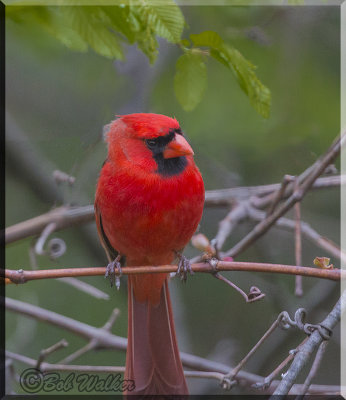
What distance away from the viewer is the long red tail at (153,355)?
65.8 inches

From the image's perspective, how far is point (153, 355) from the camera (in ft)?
5.71

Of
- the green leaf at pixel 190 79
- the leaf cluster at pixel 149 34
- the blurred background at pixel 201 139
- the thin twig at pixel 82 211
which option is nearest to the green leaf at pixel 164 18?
the leaf cluster at pixel 149 34

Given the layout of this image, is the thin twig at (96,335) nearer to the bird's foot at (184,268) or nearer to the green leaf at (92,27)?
the bird's foot at (184,268)

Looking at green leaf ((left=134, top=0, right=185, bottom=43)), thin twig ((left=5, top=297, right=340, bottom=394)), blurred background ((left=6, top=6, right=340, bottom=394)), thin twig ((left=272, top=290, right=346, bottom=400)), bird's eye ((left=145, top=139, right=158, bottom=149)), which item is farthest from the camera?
blurred background ((left=6, top=6, right=340, bottom=394))

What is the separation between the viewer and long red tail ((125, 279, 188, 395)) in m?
1.67

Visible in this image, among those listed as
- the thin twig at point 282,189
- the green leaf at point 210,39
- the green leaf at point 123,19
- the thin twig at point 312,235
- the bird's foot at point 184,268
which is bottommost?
the thin twig at point 312,235

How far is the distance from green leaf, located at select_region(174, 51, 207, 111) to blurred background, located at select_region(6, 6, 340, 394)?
38 centimetres

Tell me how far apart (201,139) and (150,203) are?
2.24 ft

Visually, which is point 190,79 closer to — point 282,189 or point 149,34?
point 149,34

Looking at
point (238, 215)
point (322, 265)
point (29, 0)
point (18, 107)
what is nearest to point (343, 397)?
point (322, 265)

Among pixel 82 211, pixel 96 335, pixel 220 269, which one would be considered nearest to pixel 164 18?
pixel 220 269

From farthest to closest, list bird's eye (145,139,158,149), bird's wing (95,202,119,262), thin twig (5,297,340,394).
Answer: bird's wing (95,202,119,262) → thin twig (5,297,340,394) → bird's eye (145,139,158,149)

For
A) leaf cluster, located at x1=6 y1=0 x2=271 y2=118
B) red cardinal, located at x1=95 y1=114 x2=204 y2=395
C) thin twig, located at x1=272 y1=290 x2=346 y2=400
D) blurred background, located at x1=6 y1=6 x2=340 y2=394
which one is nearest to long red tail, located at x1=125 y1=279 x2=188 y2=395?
red cardinal, located at x1=95 y1=114 x2=204 y2=395

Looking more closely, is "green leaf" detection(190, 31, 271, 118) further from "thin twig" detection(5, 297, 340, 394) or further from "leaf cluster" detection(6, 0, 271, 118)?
"thin twig" detection(5, 297, 340, 394)
